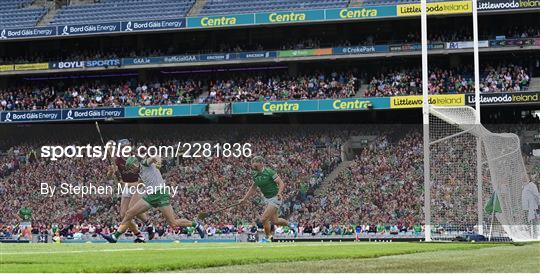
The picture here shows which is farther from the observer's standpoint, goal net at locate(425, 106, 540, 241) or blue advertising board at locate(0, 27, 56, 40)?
blue advertising board at locate(0, 27, 56, 40)

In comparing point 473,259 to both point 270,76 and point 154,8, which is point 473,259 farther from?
point 154,8

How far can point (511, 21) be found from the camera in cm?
5341

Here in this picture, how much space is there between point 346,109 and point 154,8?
14279 millimetres

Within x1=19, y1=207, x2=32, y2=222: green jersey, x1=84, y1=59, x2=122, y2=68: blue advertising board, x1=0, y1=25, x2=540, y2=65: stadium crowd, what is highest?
x1=0, y1=25, x2=540, y2=65: stadium crowd

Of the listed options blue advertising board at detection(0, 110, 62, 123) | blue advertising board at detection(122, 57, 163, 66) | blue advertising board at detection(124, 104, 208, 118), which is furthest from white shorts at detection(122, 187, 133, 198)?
blue advertising board at detection(0, 110, 62, 123)

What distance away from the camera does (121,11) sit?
198 feet

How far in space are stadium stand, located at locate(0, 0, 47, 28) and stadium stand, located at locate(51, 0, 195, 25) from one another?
143 centimetres

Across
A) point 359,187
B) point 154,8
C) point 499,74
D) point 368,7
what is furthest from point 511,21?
point 154,8

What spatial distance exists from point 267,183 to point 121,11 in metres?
35.3

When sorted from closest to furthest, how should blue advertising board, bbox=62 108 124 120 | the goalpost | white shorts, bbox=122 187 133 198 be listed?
the goalpost → white shorts, bbox=122 187 133 198 → blue advertising board, bbox=62 108 124 120

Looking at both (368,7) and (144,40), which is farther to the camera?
(144,40)

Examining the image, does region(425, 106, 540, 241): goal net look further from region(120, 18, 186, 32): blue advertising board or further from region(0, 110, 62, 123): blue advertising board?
region(0, 110, 62, 123): blue advertising board

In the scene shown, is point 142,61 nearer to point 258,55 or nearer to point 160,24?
point 160,24

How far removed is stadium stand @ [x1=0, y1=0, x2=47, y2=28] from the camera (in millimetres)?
61594
